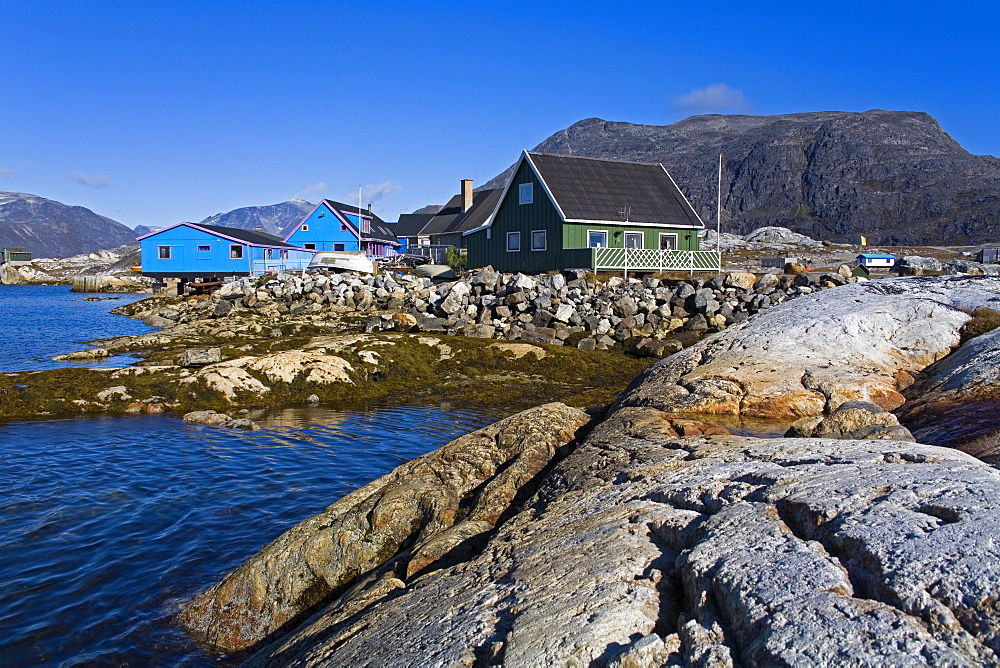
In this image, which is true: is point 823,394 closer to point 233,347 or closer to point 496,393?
point 496,393

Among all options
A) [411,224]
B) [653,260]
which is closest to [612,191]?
[653,260]

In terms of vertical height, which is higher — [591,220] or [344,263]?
[591,220]

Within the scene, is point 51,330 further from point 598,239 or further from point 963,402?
point 963,402

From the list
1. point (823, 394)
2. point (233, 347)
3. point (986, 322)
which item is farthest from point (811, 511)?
point (233, 347)

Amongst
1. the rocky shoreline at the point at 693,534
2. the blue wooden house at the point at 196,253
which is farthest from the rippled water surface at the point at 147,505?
the blue wooden house at the point at 196,253

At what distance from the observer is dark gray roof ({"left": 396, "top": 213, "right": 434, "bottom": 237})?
3669 inches

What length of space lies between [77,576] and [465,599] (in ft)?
18.9

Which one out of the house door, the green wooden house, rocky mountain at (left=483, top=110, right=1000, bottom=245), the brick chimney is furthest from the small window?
rocky mountain at (left=483, top=110, right=1000, bottom=245)

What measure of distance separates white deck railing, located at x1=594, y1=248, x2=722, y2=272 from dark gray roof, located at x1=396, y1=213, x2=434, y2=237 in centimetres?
5851

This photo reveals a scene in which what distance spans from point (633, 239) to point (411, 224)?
2345 inches

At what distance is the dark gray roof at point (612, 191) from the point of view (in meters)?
39.6

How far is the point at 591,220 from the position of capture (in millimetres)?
38531

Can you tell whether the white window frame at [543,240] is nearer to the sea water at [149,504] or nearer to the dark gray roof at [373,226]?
the sea water at [149,504]

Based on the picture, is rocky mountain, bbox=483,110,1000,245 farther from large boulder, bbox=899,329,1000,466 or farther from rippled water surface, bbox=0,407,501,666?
rippled water surface, bbox=0,407,501,666
